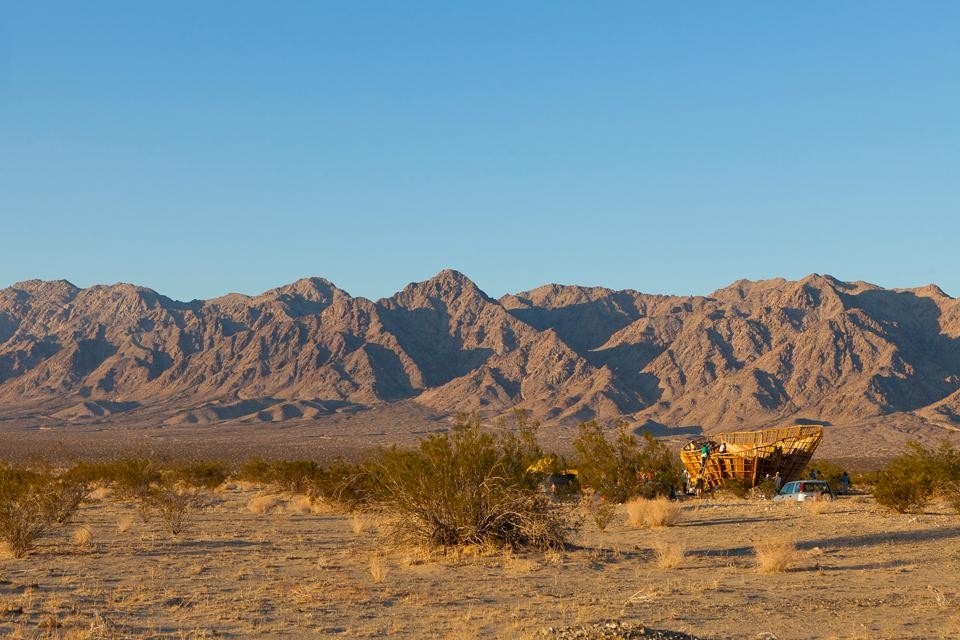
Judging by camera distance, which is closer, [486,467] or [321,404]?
[486,467]

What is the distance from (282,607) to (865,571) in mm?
9726

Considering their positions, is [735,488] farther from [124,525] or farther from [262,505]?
[124,525]

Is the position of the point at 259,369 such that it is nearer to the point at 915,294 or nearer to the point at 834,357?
the point at 834,357

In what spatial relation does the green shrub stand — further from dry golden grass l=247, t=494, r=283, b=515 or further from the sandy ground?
dry golden grass l=247, t=494, r=283, b=515

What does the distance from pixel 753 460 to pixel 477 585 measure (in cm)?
2522

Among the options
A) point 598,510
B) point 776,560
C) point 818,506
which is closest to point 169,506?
point 598,510

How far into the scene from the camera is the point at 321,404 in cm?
15775

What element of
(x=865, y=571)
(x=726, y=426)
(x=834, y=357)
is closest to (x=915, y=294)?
(x=834, y=357)

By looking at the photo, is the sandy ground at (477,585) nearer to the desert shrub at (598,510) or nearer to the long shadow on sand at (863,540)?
the long shadow on sand at (863,540)

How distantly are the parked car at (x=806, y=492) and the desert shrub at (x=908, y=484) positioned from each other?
299 cm

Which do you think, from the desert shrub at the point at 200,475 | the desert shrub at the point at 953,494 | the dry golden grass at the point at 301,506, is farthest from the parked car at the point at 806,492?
the desert shrub at the point at 200,475

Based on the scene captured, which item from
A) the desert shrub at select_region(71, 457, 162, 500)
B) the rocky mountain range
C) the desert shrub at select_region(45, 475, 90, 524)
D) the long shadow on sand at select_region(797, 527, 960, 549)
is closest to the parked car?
the long shadow on sand at select_region(797, 527, 960, 549)

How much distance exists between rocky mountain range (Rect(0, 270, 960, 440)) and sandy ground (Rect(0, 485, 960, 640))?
110 metres

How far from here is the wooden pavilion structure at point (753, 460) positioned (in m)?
38.8
